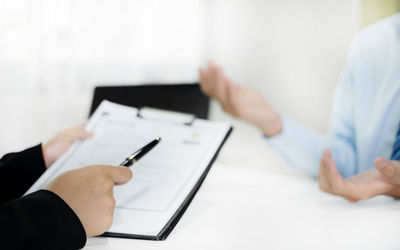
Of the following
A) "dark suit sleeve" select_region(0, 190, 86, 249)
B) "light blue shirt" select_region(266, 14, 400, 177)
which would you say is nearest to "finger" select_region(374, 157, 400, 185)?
"light blue shirt" select_region(266, 14, 400, 177)

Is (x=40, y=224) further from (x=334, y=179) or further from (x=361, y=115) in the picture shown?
(x=361, y=115)

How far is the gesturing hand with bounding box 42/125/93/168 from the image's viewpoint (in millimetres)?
574

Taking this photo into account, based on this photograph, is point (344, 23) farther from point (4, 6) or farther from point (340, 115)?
point (4, 6)

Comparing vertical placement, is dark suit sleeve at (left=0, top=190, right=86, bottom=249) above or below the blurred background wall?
below

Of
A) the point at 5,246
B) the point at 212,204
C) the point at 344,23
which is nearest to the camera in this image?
the point at 5,246

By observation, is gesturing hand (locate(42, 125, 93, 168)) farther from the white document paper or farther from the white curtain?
the white curtain

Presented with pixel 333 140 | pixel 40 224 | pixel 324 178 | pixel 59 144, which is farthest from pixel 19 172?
pixel 333 140

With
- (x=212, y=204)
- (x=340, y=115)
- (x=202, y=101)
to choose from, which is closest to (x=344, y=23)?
(x=340, y=115)

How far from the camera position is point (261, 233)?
423 millimetres

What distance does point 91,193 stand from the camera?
39 cm

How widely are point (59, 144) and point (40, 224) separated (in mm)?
267

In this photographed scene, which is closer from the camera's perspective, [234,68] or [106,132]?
[106,132]

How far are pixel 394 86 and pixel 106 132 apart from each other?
1.58ft

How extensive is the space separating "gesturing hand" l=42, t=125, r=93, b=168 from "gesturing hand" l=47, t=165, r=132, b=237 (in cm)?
17
